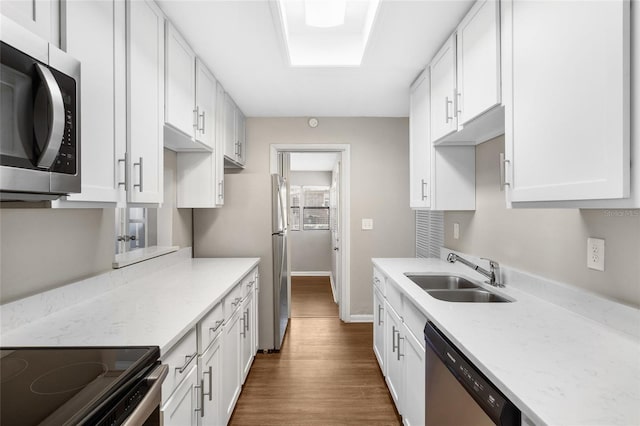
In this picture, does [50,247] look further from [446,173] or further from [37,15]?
[446,173]

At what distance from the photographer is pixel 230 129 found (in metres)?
3.08

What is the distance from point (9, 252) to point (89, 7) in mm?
949

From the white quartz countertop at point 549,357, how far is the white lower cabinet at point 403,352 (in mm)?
238

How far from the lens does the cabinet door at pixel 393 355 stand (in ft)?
6.67

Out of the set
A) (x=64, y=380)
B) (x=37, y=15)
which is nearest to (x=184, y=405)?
(x=64, y=380)

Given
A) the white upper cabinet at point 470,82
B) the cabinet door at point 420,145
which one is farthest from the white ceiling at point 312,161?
the white upper cabinet at point 470,82

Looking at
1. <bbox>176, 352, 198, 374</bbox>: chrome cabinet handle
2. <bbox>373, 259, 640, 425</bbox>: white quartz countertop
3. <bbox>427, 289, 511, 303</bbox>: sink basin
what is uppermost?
<bbox>373, 259, 640, 425</bbox>: white quartz countertop

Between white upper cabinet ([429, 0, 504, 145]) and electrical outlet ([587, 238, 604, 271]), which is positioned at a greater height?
white upper cabinet ([429, 0, 504, 145])

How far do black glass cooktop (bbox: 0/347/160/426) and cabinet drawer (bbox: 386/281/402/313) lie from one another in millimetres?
1439

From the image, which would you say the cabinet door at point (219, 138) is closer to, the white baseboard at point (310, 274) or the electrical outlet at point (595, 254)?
the electrical outlet at point (595, 254)

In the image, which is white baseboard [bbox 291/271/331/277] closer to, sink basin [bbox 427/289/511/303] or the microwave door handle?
sink basin [bbox 427/289/511/303]

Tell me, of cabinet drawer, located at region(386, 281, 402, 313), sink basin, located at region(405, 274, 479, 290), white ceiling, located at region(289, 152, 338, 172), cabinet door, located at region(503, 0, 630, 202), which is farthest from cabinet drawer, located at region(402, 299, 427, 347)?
white ceiling, located at region(289, 152, 338, 172)

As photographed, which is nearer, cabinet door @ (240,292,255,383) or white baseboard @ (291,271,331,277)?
cabinet door @ (240,292,255,383)

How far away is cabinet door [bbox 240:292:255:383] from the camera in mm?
2407
